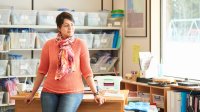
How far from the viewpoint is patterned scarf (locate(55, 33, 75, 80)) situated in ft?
9.30

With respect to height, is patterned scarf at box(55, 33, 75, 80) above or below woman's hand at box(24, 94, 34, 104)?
above

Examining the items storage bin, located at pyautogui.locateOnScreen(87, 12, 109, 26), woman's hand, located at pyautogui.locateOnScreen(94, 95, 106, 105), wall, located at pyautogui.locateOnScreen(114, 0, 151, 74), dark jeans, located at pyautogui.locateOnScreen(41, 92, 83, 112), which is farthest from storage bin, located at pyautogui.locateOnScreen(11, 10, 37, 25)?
woman's hand, located at pyautogui.locateOnScreen(94, 95, 106, 105)

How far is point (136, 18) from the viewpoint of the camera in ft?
16.5

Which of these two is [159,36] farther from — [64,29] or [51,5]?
[64,29]

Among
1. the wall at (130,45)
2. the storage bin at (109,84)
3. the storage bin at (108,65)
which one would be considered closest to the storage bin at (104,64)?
the storage bin at (108,65)

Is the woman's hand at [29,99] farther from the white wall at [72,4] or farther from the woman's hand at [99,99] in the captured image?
the white wall at [72,4]

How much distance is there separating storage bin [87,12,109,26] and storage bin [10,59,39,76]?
3.21 ft

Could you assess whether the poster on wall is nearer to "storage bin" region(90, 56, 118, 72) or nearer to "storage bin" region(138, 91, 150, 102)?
"storage bin" region(90, 56, 118, 72)

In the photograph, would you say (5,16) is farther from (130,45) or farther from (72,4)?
(130,45)

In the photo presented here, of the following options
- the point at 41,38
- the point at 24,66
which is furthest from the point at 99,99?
the point at 41,38

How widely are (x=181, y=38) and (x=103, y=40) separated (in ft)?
3.84

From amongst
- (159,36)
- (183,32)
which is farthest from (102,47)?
(183,32)

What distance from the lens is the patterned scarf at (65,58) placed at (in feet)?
9.30

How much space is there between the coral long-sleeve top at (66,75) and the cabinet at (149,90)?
1.54 meters
